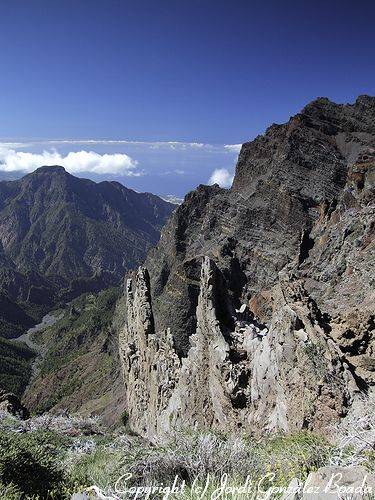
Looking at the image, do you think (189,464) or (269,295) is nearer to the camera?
(189,464)

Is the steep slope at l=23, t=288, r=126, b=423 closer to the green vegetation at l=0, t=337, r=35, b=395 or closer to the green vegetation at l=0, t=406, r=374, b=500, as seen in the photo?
the green vegetation at l=0, t=337, r=35, b=395

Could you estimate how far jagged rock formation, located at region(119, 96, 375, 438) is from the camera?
1827 cm

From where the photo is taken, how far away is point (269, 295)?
241 feet

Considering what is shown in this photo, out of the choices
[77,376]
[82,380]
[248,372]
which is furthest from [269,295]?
[77,376]

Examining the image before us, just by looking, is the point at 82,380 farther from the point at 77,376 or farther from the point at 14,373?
the point at 14,373

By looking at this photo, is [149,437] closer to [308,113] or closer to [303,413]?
[303,413]

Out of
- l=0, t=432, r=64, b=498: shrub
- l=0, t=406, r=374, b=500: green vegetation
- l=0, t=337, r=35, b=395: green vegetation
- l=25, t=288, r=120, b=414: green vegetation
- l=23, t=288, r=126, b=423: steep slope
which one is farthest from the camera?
l=0, t=337, r=35, b=395: green vegetation

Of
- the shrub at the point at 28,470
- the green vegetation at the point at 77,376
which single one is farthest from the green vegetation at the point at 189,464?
the green vegetation at the point at 77,376

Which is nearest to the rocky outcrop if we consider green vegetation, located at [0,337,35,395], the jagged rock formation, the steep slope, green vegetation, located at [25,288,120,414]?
the jagged rock formation

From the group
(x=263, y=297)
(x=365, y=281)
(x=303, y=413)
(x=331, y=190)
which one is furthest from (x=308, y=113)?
(x=303, y=413)

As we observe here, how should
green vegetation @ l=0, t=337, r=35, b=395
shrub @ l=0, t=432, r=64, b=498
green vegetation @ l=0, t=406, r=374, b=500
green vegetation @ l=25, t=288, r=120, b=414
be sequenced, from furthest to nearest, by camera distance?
green vegetation @ l=0, t=337, r=35, b=395
green vegetation @ l=25, t=288, r=120, b=414
shrub @ l=0, t=432, r=64, b=498
green vegetation @ l=0, t=406, r=374, b=500

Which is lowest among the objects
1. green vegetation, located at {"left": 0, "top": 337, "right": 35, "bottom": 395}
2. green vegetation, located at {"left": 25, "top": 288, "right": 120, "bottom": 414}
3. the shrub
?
green vegetation, located at {"left": 0, "top": 337, "right": 35, "bottom": 395}

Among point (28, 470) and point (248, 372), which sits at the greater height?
point (248, 372)

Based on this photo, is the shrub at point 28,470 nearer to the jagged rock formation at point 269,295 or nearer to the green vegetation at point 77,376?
the jagged rock formation at point 269,295
